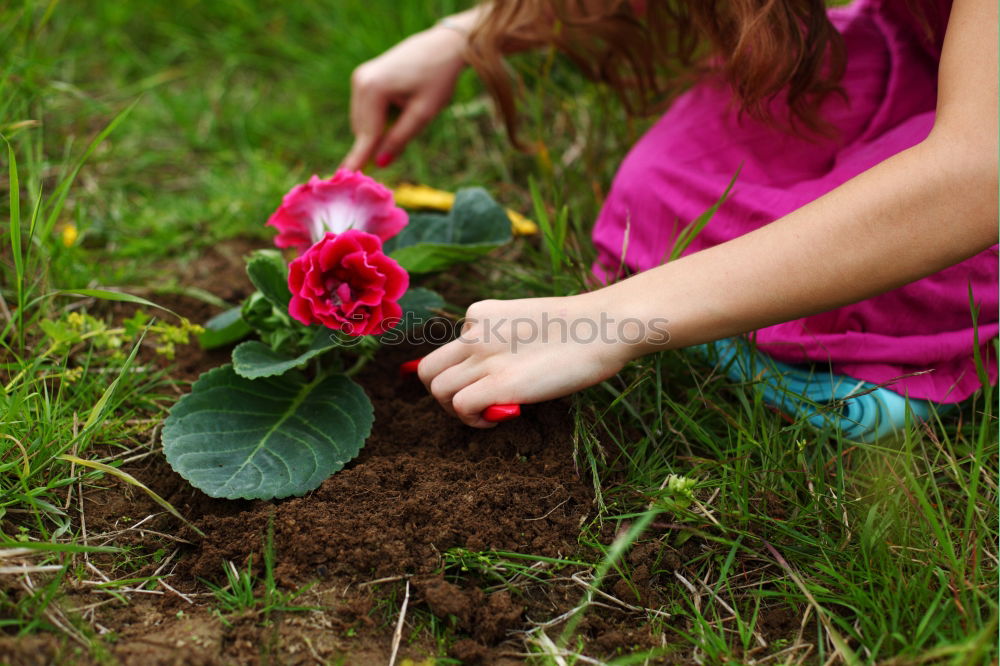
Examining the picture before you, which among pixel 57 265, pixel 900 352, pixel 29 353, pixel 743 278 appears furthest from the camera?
pixel 57 265

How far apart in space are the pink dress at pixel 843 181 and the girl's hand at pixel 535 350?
1.32ft

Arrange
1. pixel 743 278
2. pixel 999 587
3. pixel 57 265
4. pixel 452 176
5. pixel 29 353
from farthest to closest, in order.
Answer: pixel 452 176 < pixel 57 265 < pixel 29 353 < pixel 743 278 < pixel 999 587

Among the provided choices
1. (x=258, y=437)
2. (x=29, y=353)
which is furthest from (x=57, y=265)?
(x=258, y=437)

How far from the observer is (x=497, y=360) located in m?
1.40

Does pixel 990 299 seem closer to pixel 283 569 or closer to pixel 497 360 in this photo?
pixel 497 360

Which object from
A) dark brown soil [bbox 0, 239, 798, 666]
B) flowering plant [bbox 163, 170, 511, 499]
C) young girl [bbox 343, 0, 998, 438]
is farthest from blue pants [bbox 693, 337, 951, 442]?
flowering plant [bbox 163, 170, 511, 499]

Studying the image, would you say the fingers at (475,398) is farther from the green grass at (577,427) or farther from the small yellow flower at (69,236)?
the small yellow flower at (69,236)

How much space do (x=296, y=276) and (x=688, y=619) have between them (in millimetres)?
863

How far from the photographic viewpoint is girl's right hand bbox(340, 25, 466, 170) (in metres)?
2.10

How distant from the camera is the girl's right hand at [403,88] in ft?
6.89

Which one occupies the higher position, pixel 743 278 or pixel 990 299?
pixel 743 278

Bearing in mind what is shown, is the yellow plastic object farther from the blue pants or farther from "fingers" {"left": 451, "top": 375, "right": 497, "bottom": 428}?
"fingers" {"left": 451, "top": 375, "right": 497, "bottom": 428}

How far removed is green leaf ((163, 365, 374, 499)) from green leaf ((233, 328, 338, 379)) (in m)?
0.05

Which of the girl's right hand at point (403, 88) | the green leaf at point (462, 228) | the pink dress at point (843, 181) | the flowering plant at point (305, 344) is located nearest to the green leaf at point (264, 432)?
the flowering plant at point (305, 344)
